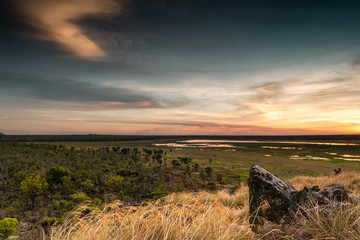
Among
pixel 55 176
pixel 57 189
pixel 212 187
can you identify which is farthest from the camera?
pixel 212 187

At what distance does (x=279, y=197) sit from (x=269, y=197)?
0.24m

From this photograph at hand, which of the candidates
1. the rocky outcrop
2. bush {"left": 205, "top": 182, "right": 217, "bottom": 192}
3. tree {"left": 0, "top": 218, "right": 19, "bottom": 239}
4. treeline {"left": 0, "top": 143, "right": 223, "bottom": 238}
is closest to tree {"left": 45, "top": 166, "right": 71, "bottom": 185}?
treeline {"left": 0, "top": 143, "right": 223, "bottom": 238}

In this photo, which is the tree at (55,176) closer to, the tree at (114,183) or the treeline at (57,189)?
the treeline at (57,189)

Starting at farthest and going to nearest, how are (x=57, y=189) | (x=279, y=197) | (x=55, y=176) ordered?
(x=57, y=189)
(x=55, y=176)
(x=279, y=197)

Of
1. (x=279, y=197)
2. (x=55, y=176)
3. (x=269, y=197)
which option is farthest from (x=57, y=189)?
(x=279, y=197)

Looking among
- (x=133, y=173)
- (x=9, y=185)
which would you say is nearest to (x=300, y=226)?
(x=9, y=185)

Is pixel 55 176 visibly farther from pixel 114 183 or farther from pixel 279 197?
pixel 279 197

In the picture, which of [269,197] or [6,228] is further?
[6,228]

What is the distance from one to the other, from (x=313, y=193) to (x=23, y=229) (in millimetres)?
15419

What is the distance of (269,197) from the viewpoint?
5391 millimetres

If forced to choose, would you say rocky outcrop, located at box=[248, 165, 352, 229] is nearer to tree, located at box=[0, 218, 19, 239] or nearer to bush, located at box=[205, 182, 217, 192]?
tree, located at box=[0, 218, 19, 239]

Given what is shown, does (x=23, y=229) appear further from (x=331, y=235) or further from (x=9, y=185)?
(x=331, y=235)

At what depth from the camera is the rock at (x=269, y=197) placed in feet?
16.8

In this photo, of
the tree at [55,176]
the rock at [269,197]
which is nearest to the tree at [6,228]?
the rock at [269,197]
